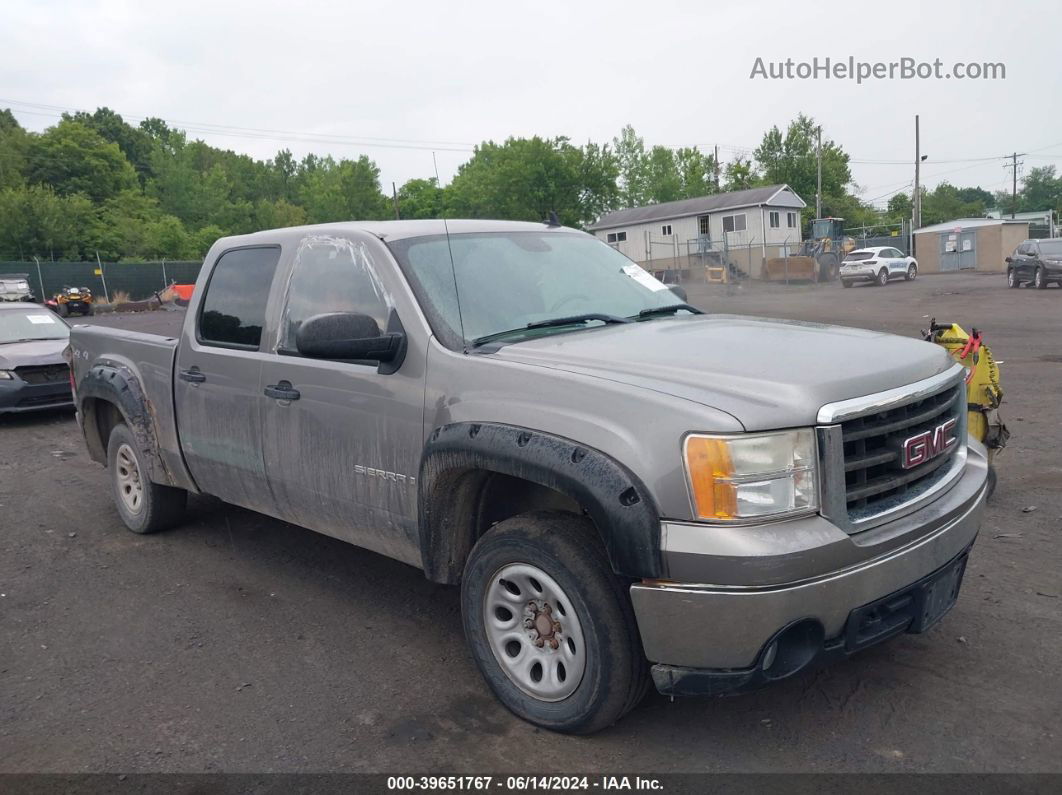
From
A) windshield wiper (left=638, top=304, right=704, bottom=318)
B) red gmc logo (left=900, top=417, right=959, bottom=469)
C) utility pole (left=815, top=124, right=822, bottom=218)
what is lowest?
red gmc logo (left=900, top=417, right=959, bottom=469)

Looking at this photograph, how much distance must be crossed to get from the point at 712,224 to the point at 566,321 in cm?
5417

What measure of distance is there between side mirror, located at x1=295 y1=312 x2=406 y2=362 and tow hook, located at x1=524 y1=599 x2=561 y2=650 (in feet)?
3.93

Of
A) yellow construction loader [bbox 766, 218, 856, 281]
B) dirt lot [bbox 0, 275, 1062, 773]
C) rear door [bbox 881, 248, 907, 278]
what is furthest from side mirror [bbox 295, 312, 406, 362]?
rear door [bbox 881, 248, 907, 278]

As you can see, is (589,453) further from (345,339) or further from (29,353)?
(29,353)

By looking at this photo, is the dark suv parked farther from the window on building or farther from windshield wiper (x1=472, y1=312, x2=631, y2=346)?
windshield wiper (x1=472, y1=312, x2=631, y2=346)

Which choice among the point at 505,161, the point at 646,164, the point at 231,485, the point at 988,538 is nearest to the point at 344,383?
the point at 231,485

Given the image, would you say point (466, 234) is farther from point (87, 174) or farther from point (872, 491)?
point (87, 174)

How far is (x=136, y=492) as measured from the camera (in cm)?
609

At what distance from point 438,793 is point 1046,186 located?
147 meters

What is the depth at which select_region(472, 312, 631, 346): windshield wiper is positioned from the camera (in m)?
3.84

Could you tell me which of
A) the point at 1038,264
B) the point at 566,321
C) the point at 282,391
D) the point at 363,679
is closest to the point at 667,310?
the point at 566,321

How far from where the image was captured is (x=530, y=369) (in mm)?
3348

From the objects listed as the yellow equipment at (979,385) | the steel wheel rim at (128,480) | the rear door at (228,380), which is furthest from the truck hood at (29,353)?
the yellow equipment at (979,385)

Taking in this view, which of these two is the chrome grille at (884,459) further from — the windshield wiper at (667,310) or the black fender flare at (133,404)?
the black fender flare at (133,404)
